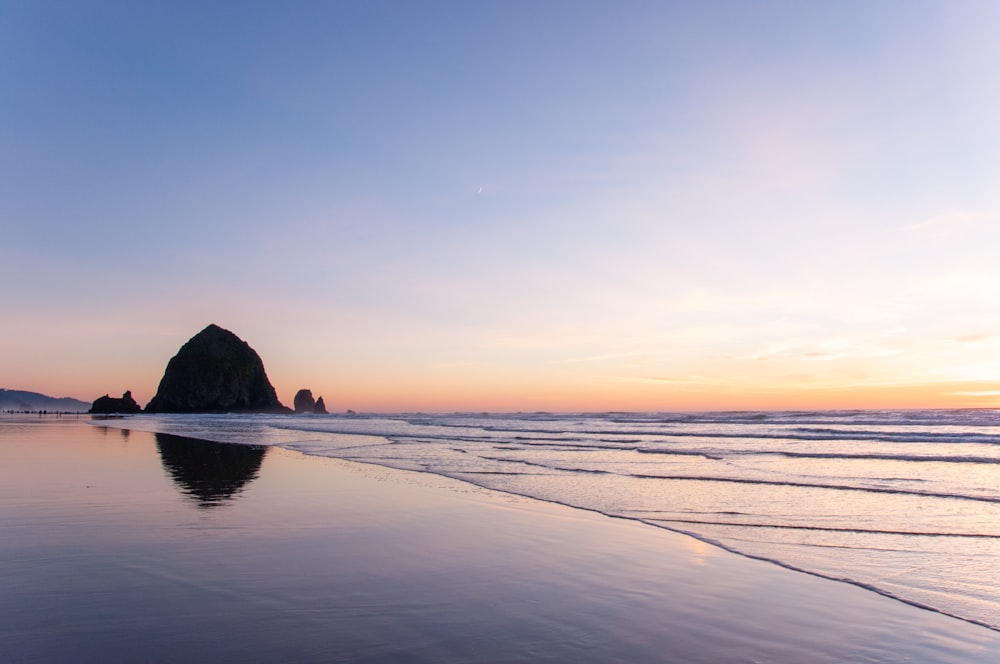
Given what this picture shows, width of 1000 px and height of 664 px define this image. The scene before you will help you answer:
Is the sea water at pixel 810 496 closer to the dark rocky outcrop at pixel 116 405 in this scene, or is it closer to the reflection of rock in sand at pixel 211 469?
the reflection of rock in sand at pixel 211 469

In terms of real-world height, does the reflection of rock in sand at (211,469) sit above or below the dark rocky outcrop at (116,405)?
below

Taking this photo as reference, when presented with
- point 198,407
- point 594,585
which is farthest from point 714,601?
point 198,407

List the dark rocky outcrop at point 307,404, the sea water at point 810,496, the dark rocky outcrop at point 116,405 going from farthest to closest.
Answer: the dark rocky outcrop at point 307,404 → the dark rocky outcrop at point 116,405 → the sea water at point 810,496

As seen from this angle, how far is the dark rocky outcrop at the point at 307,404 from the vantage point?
172 m

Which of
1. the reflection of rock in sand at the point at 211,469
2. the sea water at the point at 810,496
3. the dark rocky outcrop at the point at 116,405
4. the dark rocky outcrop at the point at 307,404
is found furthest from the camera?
the dark rocky outcrop at the point at 307,404

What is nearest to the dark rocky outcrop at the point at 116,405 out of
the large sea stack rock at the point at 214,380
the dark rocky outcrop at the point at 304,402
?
the large sea stack rock at the point at 214,380

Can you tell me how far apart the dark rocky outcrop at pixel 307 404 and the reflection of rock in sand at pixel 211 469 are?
151 m

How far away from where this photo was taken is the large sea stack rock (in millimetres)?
129625

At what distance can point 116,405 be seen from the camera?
130375 mm

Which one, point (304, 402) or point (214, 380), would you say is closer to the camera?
point (214, 380)

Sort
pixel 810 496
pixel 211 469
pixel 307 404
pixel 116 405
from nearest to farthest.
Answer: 1. pixel 810 496
2. pixel 211 469
3. pixel 116 405
4. pixel 307 404

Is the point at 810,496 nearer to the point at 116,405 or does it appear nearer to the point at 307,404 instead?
the point at 116,405

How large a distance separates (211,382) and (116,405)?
66.8 feet

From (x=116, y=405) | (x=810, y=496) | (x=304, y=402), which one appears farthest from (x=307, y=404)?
(x=810, y=496)
